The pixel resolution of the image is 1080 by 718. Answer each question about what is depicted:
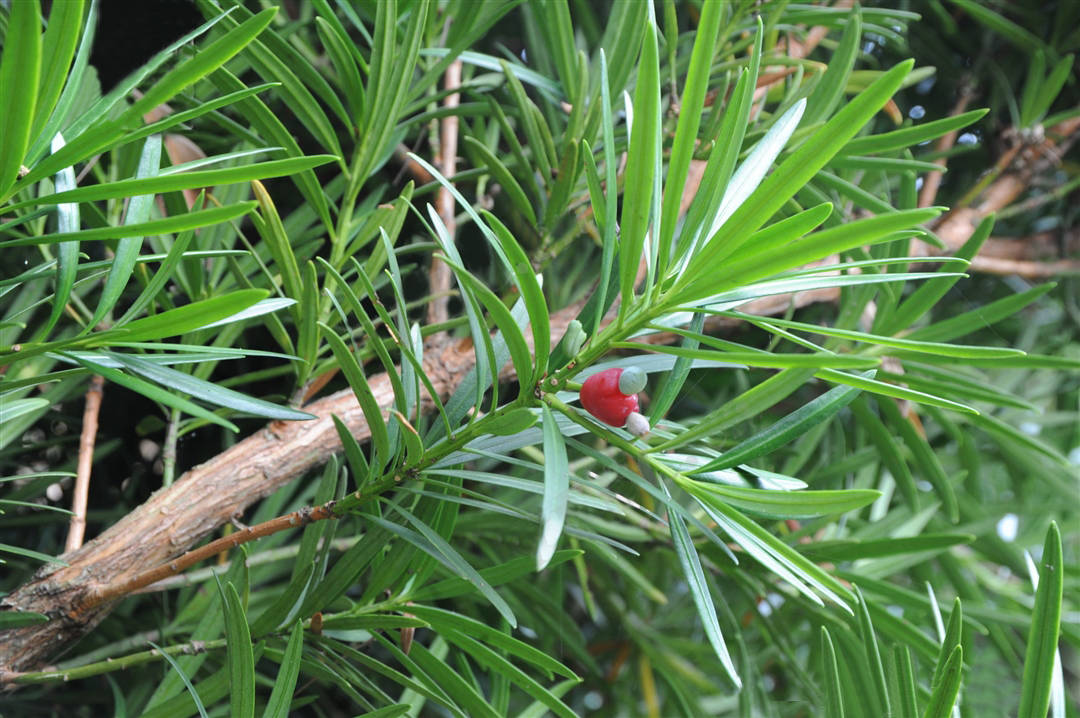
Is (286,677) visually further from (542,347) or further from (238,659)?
(542,347)

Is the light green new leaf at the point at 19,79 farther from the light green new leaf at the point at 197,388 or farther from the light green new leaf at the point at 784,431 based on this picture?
the light green new leaf at the point at 784,431

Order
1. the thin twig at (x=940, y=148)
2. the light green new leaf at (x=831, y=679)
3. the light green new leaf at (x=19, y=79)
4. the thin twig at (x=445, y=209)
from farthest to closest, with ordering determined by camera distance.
Answer: the thin twig at (x=940, y=148)
the thin twig at (x=445, y=209)
the light green new leaf at (x=831, y=679)
the light green new leaf at (x=19, y=79)

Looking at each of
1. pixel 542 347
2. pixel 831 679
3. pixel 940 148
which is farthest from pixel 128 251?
pixel 940 148

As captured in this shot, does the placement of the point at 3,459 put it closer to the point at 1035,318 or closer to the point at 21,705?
the point at 21,705

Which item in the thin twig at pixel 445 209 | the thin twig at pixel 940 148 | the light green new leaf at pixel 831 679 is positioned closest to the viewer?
the light green new leaf at pixel 831 679

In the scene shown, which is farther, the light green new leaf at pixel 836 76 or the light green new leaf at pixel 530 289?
the light green new leaf at pixel 836 76

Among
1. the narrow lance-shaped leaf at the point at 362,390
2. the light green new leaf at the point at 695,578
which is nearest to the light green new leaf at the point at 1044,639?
the light green new leaf at the point at 695,578

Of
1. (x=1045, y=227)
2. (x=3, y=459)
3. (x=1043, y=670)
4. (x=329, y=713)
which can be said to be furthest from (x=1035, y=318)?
(x=3, y=459)

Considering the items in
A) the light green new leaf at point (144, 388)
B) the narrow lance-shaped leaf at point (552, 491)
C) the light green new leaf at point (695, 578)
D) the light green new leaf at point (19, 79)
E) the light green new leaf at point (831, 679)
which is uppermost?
the light green new leaf at point (19, 79)

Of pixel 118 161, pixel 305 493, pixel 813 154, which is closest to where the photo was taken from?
pixel 813 154
